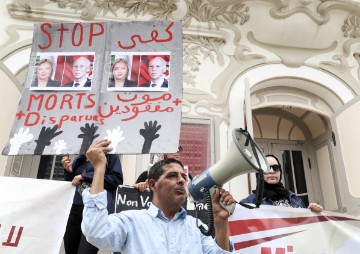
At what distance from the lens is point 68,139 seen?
1.93 meters

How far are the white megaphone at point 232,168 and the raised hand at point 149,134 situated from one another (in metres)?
0.41

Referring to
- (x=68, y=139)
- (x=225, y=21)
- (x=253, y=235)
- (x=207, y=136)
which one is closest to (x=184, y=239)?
(x=68, y=139)

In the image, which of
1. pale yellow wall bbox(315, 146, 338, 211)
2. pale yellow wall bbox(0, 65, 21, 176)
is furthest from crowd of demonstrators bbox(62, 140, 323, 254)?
pale yellow wall bbox(315, 146, 338, 211)

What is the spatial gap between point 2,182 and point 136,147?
3.46 ft

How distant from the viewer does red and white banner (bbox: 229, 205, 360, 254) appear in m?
2.37

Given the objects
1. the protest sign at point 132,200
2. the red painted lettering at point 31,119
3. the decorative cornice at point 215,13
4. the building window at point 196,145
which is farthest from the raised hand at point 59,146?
the decorative cornice at point 215,13

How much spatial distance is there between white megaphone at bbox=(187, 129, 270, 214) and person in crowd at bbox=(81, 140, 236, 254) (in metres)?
0.06

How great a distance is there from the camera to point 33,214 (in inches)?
84.8

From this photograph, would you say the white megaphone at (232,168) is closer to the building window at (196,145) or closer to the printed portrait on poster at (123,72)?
the printed portrait on poster at (123,72)

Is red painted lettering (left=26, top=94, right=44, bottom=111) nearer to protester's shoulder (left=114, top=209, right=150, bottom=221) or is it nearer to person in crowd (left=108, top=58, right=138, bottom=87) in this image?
person in crowd (left=108, top=58, right=138, bottom=87)

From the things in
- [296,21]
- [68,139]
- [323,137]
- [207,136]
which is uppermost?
[296,21]

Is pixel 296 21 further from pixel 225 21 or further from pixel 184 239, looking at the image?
pixel 184 239

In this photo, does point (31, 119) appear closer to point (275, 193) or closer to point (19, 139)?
point (19, 139)

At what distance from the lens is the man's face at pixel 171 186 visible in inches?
59.7
